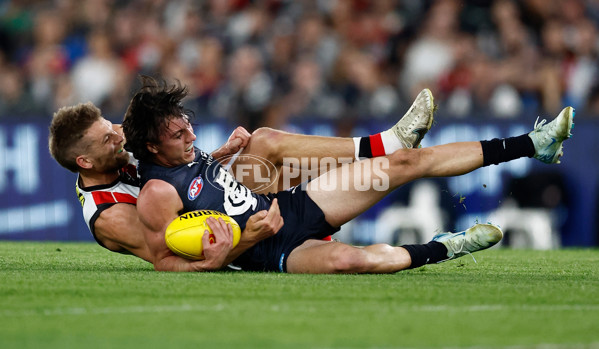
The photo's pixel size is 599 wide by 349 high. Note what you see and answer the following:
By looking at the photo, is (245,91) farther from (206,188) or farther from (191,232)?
(191,232)

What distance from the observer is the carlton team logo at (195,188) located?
5.83 m

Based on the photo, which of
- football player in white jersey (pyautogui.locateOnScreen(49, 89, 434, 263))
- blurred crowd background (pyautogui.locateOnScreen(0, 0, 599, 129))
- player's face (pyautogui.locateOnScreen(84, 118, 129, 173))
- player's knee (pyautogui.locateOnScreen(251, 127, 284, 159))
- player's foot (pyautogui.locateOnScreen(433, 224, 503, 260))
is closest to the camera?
player's foot (pyautogui.locateOnScreen(433, 224, 503, 260))

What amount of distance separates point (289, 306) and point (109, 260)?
3194mm

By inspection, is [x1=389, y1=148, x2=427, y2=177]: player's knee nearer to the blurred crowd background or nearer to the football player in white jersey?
the football player in white jersey

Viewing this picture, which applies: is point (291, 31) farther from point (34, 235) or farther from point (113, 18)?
point (34, 235)

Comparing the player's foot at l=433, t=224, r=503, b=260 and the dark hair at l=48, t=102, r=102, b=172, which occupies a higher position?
the dark hair at l=48, t=102, r=102, b=172

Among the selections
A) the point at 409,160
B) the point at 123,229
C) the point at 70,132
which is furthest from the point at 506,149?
the point at 70,132

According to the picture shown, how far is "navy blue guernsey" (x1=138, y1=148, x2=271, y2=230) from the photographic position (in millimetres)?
5828

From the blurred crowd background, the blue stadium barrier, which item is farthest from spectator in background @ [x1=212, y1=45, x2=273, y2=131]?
the blue stadium barrier

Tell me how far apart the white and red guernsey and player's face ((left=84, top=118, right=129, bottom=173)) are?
0.12 metres

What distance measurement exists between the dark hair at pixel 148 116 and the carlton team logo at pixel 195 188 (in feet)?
1.12

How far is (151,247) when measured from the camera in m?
5.86

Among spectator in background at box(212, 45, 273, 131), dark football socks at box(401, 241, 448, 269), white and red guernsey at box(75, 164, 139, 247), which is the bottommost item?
dark football socks at box(401, 241, 448, 269)

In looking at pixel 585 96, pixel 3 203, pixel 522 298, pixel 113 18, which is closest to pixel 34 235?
pixel 3 203
